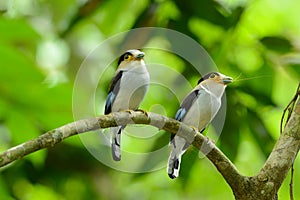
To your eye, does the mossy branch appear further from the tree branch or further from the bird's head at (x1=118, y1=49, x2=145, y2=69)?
the bird's head at (x1=118, y1=49, x2=145, y2=69)

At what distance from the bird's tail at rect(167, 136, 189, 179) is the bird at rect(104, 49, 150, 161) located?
5.9 inches

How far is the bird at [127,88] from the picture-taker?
1.82 meters

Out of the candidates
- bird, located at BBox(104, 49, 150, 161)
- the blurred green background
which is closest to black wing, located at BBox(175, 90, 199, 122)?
bird, located at BBox(104, 49, 150, 161)

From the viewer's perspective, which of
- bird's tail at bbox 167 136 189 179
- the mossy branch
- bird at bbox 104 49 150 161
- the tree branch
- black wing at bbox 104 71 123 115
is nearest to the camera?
the tree branch

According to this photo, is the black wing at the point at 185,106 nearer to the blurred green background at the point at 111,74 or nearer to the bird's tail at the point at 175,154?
the bird's tail at the point at 175,154

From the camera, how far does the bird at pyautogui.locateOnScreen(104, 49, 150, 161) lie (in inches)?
71.8

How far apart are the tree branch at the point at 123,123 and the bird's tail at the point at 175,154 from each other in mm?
80

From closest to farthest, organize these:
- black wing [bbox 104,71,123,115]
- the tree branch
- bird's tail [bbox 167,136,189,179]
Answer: the tree branch → bird's tail [bbox 167,136,189,179] → black wing [bbox 104,71,123,115]

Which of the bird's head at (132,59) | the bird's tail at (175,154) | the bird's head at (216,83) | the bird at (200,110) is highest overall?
the bird's head at (132,59)

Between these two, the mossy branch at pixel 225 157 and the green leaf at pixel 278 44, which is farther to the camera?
the green leaf at pixel 278 44

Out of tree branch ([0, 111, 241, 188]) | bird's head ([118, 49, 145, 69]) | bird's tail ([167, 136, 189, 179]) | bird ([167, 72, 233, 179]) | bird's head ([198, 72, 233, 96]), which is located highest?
bird's head ([118, 49, 145, 69])

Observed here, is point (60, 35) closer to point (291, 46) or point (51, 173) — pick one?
point (51, 173)

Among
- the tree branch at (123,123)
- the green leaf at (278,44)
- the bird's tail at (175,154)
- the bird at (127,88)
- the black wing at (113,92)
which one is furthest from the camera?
the green leaf at (278,44)

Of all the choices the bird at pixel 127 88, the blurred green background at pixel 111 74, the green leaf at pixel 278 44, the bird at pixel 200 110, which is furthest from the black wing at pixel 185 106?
the green leaf at pixel 278 44
